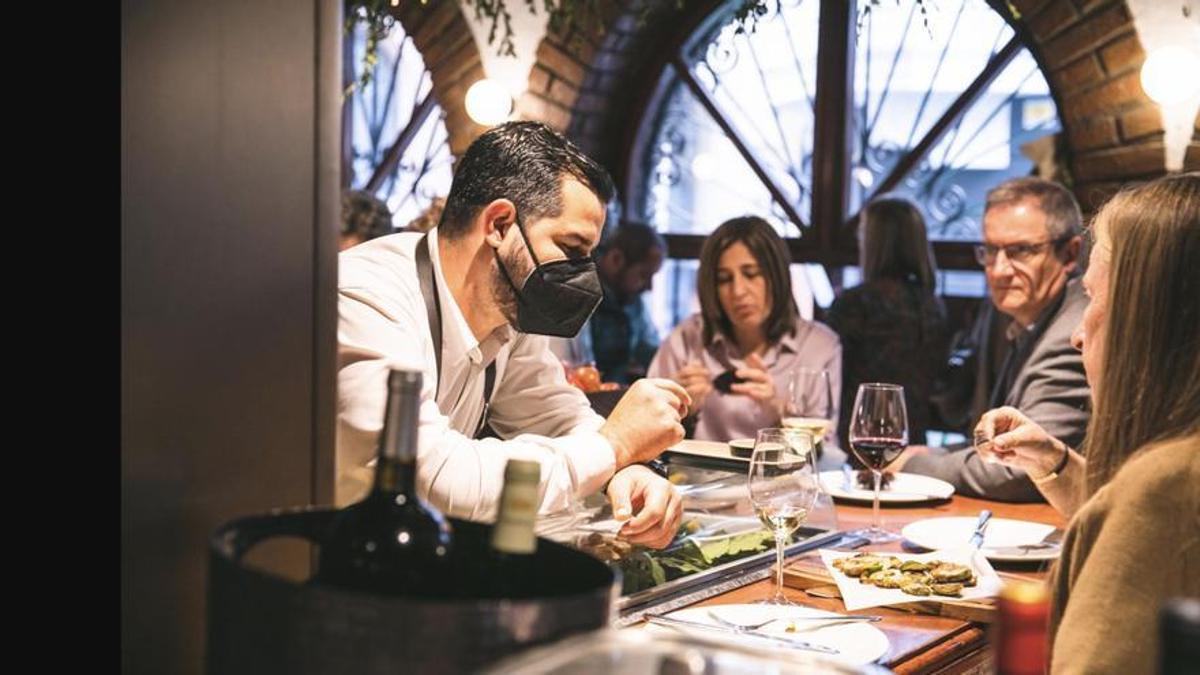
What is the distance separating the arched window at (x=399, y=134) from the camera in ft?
25.4

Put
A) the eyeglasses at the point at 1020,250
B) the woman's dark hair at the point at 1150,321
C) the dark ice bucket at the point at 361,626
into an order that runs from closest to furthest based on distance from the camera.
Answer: the dark ice bucket at the point at 361,626 < the woman's dark hair at the point at 1150,321 < the eyeglasses at the point at 1020,250

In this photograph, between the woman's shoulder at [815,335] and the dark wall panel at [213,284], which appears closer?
the dark wall panel at [213,284]

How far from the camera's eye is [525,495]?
0.92 metres

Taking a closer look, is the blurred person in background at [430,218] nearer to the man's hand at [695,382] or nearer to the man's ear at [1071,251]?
the man's hand at [695,382]

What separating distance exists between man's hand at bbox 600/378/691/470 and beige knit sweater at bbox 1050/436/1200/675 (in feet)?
2.94

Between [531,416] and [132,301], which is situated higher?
[132,301]

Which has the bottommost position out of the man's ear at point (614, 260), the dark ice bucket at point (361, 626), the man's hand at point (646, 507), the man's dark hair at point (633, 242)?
the man's hand at point (646, 507)

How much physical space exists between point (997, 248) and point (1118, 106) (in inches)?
56.0

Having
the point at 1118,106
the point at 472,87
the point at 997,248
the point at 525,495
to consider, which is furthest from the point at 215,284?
the point at 472,87

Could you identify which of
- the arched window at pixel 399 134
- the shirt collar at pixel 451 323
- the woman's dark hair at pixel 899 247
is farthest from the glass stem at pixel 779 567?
the arched window at pixel 399 134

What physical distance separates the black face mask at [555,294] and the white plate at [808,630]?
67 centimetres
